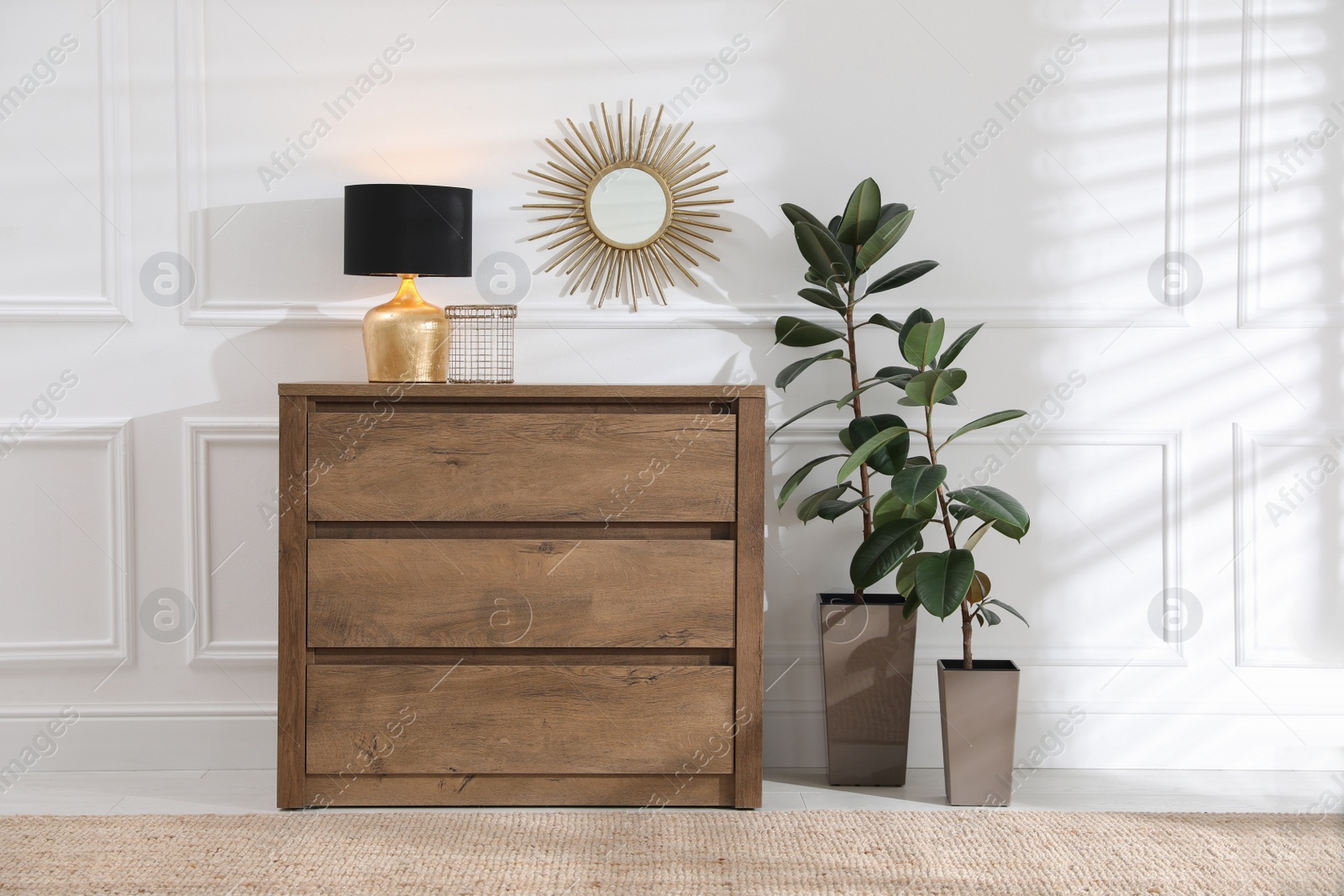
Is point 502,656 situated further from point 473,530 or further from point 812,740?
point 812,740

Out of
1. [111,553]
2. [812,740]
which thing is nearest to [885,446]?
[812,740]

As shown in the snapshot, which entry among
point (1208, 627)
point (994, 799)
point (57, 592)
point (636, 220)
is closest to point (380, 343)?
point (636, 220)

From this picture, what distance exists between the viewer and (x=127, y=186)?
8.07 feet

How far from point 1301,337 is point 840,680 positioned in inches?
60.5

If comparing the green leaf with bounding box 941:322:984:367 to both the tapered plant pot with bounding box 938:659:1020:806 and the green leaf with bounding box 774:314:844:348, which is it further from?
the tapered plant pot with bounding box 938:659:1020:806

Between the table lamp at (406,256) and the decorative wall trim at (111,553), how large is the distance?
0.78 metres

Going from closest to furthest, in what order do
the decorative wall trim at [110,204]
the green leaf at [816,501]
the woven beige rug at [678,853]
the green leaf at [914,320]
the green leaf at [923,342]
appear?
the woven beige rug at [678,853]
the green leaf at [923,342]
the green leaf at [914,320]
the green leaf at [816,501]
the decorative wall trim at [110,204]

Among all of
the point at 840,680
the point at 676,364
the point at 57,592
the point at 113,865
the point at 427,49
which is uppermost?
the point at 427,49

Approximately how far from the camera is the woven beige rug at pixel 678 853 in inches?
72.6

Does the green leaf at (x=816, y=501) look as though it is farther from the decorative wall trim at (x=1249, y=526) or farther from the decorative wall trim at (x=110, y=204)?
the decorative wall trim at (x=110, y=204)

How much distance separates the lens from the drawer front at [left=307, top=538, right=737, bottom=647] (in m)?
2.11

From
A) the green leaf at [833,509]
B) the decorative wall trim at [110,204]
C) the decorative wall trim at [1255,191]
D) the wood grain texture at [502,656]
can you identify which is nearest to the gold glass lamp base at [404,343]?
the wood grain texture at [502,656]

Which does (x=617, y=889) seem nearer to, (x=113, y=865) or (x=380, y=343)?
(x=113, y=865)

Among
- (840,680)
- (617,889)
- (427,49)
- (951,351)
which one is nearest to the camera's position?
(617,889)
